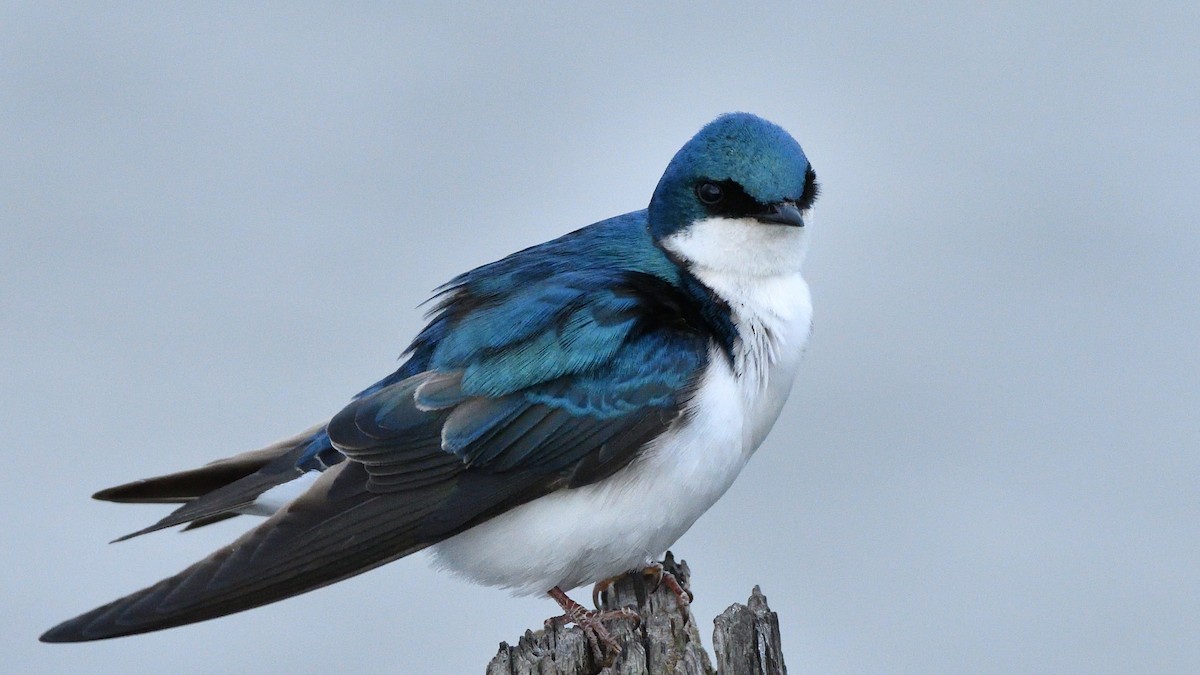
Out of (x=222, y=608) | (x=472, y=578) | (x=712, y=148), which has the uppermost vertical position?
(x=712, y=148)

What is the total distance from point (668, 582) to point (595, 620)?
376 millimetres

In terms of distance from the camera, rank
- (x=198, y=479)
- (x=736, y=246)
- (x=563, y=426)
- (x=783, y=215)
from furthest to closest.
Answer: (x=198, y=479) < (x=736, y=246) < (x=783, y=215) < (x=563, y=426)

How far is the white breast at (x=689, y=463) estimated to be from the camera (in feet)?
13.5

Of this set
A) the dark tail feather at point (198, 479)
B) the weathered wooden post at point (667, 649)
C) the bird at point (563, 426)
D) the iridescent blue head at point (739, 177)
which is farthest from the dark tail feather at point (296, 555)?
the iridescent blue head at point (739, 177)

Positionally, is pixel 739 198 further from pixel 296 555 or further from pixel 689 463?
pixel 296 555

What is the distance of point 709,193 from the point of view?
4344 mm

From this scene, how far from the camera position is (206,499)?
4.37 m

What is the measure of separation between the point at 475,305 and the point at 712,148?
79cm

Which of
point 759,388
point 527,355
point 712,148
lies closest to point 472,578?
point 527,355

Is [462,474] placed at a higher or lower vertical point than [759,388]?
lower

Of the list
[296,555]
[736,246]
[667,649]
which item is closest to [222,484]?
[296,555]

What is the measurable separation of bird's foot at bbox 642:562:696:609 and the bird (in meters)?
0.10

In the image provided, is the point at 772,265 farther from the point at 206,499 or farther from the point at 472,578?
the point at 206,499

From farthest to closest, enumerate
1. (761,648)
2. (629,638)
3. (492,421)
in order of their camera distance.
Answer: (492,421) < (629,638) < (761,648)
